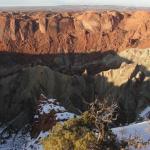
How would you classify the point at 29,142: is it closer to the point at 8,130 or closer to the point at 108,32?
the point at 8,130

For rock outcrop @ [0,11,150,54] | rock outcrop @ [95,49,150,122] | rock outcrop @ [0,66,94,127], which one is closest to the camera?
rock outcrop @ [0,66,94,127]

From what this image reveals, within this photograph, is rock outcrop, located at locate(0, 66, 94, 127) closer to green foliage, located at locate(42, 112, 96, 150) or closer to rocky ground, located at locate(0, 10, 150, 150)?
rocky ground, located at locate(0, 10, 150, 150)

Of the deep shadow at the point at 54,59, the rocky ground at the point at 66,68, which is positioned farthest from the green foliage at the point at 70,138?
the deep shadow at the point at 54,59

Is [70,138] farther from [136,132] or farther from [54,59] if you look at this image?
[54,59]

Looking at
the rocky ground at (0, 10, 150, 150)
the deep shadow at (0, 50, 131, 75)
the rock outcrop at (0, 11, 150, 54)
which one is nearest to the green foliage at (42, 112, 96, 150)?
the rocky ground at (0, 10, 150, 150)

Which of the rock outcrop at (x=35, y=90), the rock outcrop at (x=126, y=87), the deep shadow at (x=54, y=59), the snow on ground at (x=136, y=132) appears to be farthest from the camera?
the deep shadow at (x=54, y=59)

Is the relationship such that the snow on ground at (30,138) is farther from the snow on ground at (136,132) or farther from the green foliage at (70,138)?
the green foliage at (70,138)

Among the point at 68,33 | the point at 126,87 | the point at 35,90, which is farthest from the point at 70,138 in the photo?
the point at 68,33

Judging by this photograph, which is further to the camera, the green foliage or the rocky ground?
the rocky ground
